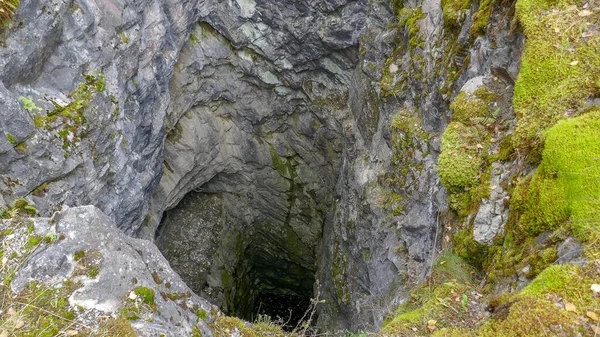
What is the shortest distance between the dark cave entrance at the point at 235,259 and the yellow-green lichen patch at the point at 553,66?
10.5 meters

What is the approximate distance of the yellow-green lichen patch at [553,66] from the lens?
11.5 ft

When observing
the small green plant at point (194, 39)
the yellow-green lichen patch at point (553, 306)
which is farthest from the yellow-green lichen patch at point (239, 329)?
the small green plant at point (194, 39)

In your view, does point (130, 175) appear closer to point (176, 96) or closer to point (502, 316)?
point (176, 96)

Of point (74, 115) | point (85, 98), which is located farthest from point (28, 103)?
point (85, 98)

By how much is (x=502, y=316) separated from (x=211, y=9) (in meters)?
10.3

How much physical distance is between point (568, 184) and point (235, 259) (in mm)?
13863

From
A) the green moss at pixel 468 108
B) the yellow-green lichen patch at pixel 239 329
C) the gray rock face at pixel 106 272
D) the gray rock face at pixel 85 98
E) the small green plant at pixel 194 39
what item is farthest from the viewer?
the small green plant at pixel 194 39

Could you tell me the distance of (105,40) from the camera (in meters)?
7.13

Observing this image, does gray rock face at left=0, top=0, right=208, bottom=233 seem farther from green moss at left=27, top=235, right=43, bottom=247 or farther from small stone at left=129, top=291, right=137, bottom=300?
small stone at left=129, top=291, right=137, bottom=300

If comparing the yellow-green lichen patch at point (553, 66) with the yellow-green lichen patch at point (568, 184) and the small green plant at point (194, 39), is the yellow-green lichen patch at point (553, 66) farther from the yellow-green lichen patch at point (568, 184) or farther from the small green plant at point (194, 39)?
the small green plant at point (194, 39)

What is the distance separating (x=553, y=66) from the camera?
374 centimetres

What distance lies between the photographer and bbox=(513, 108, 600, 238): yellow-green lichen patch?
276 centimetres

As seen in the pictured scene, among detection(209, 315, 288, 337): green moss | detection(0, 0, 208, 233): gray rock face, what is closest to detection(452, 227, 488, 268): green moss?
detection(209, 315, 288, 337): green moss

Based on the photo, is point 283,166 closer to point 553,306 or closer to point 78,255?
point 78,255
